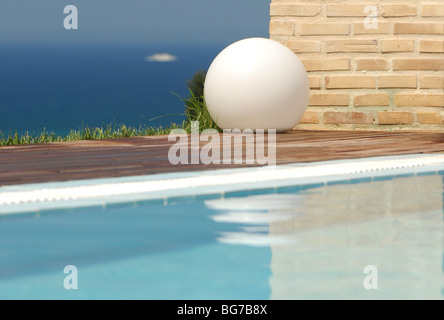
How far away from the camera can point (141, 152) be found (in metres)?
7.69

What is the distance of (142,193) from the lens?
17.8 feet

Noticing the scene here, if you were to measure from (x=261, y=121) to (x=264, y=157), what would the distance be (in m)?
2.47

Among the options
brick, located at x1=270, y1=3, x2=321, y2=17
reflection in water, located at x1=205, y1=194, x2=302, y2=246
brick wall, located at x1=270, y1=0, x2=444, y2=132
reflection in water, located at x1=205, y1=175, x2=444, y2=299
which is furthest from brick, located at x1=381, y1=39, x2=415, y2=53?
reflection in water, located at x1=205, y1=194, x2=302, y2=246

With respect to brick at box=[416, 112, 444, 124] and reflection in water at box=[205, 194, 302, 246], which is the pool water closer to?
reflection in water at box=[205, 194, 302, 246]

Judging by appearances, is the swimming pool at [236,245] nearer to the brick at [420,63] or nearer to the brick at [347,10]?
the brick at [420,63]

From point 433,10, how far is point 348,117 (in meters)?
1.55

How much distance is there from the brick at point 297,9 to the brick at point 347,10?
6.5 inches

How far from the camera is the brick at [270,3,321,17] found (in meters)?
10.5

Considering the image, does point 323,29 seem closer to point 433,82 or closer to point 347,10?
point 347,10

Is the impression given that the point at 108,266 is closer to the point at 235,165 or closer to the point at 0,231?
the point at 0,231

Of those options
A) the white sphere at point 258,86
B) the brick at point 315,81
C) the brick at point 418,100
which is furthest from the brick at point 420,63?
the white sphere at point 258,86

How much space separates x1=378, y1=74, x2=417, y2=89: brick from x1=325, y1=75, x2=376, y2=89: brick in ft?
0.37

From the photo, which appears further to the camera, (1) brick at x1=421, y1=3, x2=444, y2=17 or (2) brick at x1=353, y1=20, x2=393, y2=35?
→ (2) brick at x1=353, y1=20, x2=393, y2=35
